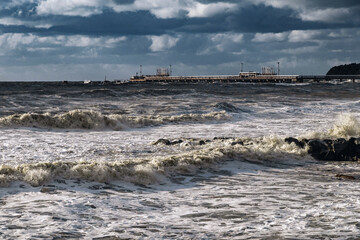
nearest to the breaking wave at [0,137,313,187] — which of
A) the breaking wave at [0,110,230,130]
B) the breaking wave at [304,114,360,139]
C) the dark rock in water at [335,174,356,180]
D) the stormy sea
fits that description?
the stormy sea

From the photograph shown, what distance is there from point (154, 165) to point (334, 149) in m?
5.24

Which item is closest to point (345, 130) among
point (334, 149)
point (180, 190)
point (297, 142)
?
point (297, 142)

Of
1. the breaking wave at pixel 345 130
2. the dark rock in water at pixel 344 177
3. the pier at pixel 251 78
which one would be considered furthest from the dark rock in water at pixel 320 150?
the pier at pixel 251 78

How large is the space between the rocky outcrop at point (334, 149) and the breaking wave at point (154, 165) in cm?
26

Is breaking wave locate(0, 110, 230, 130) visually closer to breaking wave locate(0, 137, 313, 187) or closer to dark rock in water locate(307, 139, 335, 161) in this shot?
breaking wave locate(0, 137, 313, 187)

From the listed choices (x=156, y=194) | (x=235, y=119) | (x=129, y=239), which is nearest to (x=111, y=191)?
(x=156, y=194)

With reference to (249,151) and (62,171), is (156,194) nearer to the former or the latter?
(62,171)

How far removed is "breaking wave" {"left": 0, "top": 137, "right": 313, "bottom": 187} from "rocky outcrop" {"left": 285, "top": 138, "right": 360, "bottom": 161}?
0.26 meters

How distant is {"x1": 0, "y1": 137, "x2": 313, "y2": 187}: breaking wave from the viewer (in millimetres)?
8047

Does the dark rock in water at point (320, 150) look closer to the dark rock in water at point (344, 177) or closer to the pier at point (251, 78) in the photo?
the dark rock in water at point (344, 177)

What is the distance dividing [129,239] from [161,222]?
0.78m

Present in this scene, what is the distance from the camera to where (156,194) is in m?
7.58

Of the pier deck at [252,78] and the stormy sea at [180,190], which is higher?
the pier deck at [252,78]

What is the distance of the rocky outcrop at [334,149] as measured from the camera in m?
11.8
